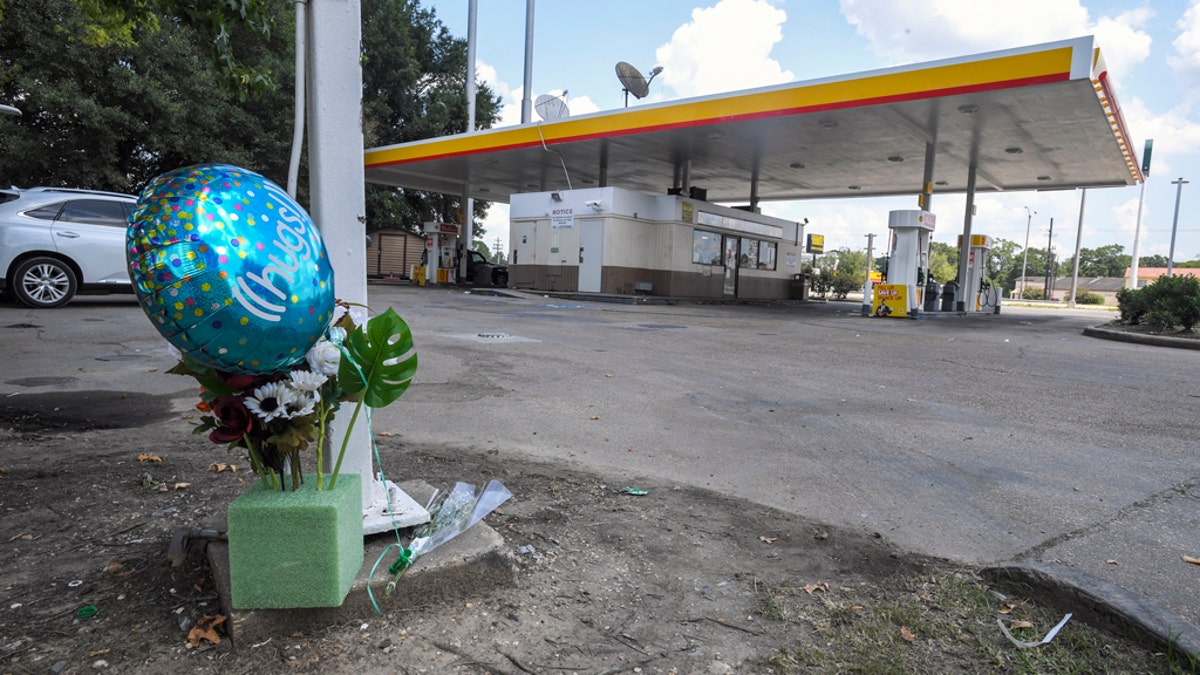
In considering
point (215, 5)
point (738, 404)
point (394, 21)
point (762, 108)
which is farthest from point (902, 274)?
point (394, 21)

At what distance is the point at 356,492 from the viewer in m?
2.27

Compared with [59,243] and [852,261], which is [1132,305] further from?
[852,261]

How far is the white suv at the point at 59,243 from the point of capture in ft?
31.3

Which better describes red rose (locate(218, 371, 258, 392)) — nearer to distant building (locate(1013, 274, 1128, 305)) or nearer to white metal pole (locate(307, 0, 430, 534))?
white metal pole (locate(307, 0, 430, 534))

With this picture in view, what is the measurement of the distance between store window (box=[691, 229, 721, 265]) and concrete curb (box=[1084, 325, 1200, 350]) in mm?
11826

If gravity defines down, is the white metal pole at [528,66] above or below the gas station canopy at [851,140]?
above

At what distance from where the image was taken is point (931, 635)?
223 centimetres

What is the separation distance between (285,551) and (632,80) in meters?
24.8

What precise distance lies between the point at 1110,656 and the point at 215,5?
15.6 ft

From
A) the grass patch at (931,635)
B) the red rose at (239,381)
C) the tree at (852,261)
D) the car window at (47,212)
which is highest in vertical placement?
the tree at (852,261)

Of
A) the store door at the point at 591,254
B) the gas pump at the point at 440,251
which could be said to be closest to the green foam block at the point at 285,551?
the store door at the point at 591,254

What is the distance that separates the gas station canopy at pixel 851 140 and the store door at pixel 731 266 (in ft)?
9.06

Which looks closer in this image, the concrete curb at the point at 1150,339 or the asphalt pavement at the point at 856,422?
the asphalt pavement at the point at 856,422

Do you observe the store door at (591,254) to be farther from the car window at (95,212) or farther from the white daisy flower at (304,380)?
the white daisy flower at (304,380)
